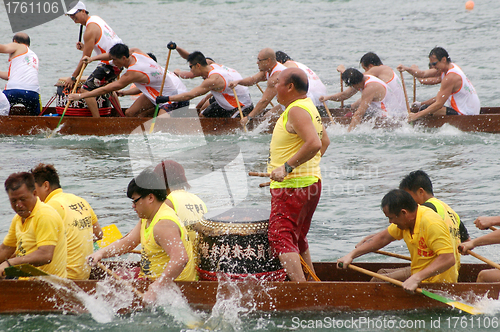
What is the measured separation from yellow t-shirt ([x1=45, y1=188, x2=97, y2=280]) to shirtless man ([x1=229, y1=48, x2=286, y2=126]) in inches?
195

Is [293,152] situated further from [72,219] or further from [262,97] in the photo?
[262,97]

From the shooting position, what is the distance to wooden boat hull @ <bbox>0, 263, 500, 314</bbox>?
15.4 feet

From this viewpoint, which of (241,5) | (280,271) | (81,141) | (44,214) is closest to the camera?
(44,214)

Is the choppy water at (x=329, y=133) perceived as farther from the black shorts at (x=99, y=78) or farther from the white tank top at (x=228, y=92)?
the black shorts at (x=99, y=78)

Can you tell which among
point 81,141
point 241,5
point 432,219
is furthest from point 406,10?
point 432,219

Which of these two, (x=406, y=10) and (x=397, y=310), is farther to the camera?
(x=406, y=10)

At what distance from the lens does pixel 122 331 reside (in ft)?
15.6

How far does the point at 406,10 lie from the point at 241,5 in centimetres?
789

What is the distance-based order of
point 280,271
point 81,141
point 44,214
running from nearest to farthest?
1. point 44,214
2. point 280,271
3. point 81,141

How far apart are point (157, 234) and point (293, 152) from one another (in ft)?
4.15

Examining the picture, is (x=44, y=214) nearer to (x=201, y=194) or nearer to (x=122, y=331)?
(x=122, y=331)

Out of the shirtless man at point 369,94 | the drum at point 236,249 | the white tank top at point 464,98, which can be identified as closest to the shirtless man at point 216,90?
the shirtless man at point 369,94

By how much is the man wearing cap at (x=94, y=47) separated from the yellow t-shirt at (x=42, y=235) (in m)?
6.46

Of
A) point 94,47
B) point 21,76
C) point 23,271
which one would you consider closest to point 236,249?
point 23,271
